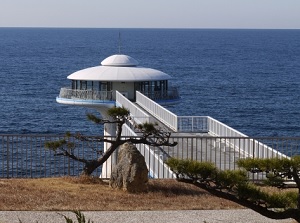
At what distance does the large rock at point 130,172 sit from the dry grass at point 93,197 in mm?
239

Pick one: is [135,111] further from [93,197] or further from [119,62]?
[93,197]

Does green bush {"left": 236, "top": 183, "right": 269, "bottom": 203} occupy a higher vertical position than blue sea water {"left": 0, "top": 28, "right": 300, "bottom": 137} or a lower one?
higher

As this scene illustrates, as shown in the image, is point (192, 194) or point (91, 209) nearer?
point (91, 209)

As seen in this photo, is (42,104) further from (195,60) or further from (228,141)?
(195,60)

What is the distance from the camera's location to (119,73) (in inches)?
2130

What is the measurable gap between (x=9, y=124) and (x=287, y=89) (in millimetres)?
40488

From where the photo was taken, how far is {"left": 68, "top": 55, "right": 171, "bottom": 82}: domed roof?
53.6 meters

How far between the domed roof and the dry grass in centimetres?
3376

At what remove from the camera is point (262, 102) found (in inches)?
3221

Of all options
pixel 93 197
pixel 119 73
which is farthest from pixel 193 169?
pixel 119 73

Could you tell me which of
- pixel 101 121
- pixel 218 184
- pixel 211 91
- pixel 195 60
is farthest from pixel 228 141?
pixel 195 60

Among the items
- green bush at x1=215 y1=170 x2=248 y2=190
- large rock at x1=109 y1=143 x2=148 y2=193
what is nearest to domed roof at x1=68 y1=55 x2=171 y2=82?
large rock at x1=109 y1=143 x2=148 y2=193

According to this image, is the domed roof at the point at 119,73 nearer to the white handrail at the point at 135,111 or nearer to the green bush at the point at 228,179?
the white handrail at the point at 135,111

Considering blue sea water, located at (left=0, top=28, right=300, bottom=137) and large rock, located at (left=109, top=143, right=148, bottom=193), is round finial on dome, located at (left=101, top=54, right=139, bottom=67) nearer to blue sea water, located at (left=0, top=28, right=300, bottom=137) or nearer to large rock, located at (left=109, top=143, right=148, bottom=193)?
blue sea water, located at (left=0, top=28, right=300, bottom=137)
